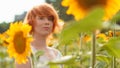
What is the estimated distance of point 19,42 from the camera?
1.45 meters

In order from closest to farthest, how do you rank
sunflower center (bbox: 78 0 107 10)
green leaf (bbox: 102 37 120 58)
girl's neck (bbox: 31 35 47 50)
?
sunflower center (bbox: 78 0 107 10) < green leaf (bbox: 102 37 120 58) < girl's neck (bbox: 31 35 47 50)

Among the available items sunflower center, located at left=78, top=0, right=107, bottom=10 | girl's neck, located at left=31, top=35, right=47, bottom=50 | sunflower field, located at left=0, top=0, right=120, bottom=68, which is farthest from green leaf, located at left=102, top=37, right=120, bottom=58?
girl's neck, located at left=31, top=35, right=47, bottom=50

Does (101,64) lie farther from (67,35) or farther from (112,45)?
(67,35)

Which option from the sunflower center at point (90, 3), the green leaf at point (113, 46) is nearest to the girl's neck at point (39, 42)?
the green leaf at point (113, 46)

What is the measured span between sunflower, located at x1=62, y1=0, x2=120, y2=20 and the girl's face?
53.0 inches

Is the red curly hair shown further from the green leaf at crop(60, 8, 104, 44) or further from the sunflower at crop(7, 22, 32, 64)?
the green leaf at crop(60, 8, 104, 44)

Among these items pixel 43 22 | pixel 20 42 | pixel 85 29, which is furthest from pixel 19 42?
pixel 85 29

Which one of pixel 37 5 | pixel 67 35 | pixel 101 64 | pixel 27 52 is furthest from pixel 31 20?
pixel 67 35

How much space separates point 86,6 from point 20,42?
856mm

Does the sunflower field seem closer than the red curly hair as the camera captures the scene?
Yes

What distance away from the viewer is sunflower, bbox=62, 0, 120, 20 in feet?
1.96

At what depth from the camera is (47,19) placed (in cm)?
212

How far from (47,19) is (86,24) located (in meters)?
1.71

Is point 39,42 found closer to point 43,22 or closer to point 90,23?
point 43,22
